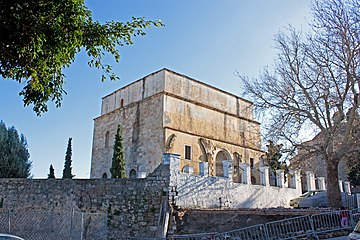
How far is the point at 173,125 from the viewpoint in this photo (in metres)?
21.9

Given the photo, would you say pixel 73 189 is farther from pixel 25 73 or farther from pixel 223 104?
pixel 223 104

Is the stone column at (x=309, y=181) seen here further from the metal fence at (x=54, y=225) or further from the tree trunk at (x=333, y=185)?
the metal fence at (x=54, y=225)

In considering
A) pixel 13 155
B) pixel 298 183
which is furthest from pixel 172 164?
pixel 298 183

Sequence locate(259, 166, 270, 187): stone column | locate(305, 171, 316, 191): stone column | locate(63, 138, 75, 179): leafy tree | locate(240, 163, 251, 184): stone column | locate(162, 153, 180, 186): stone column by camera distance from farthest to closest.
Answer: locate(305, 171, 316, 191): stone column, locate(63, 138, 75, 179): leafy tree, locate(259, 166, 270, 187): stone column, locate(240, 163, 251, 184): stone column, locate(162, 153, 180, 186): stone column

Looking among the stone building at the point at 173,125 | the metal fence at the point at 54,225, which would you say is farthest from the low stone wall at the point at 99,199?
the stone building at the point at 173,125

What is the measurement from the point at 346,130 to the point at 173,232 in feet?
28.2

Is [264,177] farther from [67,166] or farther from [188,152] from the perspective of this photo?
[67,166]

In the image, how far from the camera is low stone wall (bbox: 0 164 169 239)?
44.3 ft

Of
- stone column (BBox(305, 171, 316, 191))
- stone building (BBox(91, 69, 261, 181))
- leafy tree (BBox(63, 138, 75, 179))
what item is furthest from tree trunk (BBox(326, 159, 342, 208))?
leafy tree (BBox(63, 138, 75, 179))

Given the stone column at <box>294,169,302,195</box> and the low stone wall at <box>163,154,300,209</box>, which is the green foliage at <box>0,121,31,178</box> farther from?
the stone column at <box>294,169,302,195</box>

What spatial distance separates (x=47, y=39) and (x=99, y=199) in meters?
8.38

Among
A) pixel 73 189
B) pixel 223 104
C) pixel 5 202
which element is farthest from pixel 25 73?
pixel 223 104

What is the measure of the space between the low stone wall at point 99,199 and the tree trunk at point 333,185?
7.47 m

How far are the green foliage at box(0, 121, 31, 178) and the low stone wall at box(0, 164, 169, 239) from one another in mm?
3794
